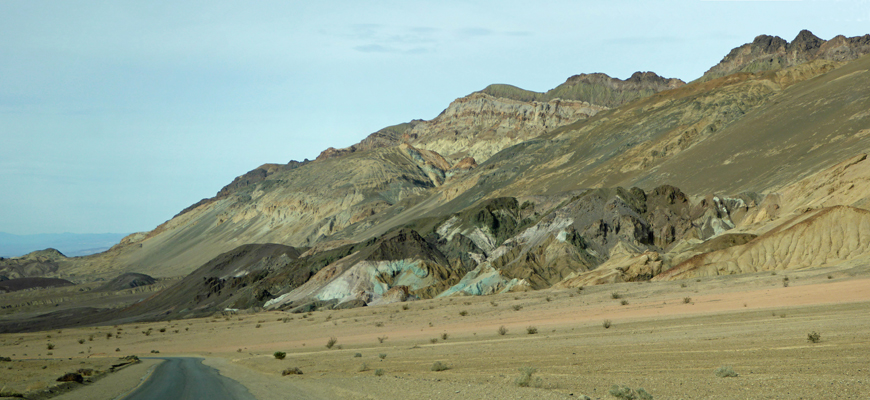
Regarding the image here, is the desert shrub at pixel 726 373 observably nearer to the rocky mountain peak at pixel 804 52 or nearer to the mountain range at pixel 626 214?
the mountain range at pixel 626 214

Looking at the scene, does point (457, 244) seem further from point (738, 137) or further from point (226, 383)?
point (226, 383)

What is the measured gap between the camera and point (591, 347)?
18688mm

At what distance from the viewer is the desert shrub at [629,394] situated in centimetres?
1027

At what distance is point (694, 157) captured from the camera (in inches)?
3442

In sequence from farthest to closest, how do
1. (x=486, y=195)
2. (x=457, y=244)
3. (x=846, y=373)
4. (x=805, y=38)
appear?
1. (x=805, y=38)
2. (x=486, y=195)
3. (x=457, y=244)
4. (x=846, y=373)

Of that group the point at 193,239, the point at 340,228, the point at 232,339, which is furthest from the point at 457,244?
the point at 193,239

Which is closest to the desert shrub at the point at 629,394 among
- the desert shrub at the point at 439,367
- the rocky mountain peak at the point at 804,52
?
the desert shrub at the point at 439,367

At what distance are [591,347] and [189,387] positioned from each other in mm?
11392

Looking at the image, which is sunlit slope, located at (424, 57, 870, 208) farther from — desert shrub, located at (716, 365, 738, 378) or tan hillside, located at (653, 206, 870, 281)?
desert shrub, located at (716, 365, 738, 378)

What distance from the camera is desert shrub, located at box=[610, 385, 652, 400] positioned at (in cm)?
1027

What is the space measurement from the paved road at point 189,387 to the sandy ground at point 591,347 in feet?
1.92

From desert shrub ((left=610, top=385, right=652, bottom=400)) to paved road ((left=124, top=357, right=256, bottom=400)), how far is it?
797 cm

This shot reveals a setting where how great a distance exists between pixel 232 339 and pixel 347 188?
130114 mm

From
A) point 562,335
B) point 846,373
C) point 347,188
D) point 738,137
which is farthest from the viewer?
point 347,188
